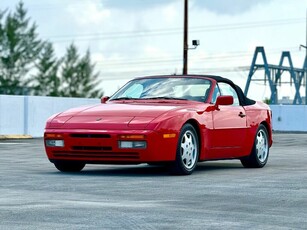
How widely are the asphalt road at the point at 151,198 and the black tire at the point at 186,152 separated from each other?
0.17 meters

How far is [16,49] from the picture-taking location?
341 ft

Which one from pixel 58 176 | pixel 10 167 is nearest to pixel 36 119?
pixel 10 167

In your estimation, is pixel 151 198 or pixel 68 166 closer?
pixel 151 198

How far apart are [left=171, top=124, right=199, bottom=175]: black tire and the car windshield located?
791 mm

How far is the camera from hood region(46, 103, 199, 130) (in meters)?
12.9

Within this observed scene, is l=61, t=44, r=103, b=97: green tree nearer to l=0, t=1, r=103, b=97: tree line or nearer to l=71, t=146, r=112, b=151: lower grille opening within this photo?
l=0, t=1, r=103, b=97: tree line

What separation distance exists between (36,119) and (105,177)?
21.5 meters

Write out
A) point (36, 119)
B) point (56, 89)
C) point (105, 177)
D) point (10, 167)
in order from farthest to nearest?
point (56, 89) < point (36, 119) < point (10, 167) < point (105, 177)

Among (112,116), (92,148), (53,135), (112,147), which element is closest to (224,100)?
(112,116)

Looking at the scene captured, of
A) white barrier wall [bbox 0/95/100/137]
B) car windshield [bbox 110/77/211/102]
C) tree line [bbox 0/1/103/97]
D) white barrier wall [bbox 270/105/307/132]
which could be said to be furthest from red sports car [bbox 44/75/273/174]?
tree line [bbox 0/1/103/97]

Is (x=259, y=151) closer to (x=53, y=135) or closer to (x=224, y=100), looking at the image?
(x=224, y=100)

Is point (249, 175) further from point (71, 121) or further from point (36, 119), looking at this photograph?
point (36, 119)

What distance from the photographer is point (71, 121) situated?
43.4ft

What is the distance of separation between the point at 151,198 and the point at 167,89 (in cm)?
450
